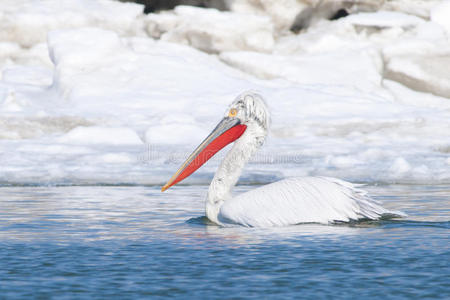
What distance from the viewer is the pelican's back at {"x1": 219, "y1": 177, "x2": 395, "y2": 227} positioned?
5379mm

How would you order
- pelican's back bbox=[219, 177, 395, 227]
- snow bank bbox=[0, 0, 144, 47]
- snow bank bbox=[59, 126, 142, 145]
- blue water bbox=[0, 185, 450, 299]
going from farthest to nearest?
snow bank bbox=[0, 0, 144, 47]
snow bank bbox=[59, 126, 142, 145]
pelican's back bbox=[219, 177, 395, 227]
blue water bbox=[0, 185, 450, 299]

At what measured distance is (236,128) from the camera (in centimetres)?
633

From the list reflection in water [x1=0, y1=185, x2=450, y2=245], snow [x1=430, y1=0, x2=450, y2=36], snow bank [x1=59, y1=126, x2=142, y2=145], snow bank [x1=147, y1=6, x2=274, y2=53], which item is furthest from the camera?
snow [x1=430, y1=0, x2=450, y2=36]

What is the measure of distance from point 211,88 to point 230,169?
11.0 metres

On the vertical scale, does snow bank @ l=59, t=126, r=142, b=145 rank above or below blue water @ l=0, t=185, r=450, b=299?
below

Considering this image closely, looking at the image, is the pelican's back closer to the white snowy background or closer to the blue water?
the blue water

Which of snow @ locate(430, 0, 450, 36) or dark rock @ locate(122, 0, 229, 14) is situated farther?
dark rock @ locate(122, 0, 229, 14)

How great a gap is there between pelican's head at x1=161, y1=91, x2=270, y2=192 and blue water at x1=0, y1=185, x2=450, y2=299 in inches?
17.6

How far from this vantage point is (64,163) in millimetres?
10922

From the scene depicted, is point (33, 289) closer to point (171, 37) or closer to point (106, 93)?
point (106, 93)

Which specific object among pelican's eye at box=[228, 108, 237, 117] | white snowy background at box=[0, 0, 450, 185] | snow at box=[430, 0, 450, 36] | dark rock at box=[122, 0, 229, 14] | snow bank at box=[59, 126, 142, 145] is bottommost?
snow bank at box=[59, 126, 142, 145]

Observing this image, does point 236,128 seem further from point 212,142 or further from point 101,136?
point 101,136

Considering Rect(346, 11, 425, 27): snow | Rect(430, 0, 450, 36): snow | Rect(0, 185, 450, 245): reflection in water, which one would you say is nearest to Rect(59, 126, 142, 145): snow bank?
Rect(0, 185, 450, 245): reflection in water

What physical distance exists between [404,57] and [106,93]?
783 cm
